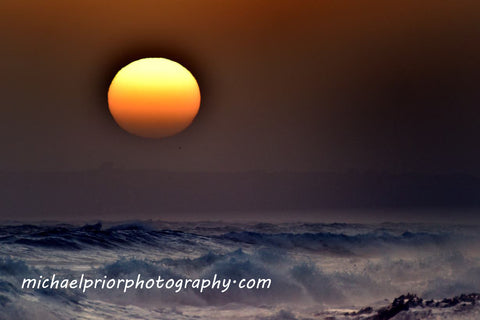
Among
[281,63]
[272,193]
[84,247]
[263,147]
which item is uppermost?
[281,63]

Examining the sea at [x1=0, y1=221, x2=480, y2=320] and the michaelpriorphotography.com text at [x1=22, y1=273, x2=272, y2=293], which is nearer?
the sea at [x1=0, y1=221, x2=480, y2=320]

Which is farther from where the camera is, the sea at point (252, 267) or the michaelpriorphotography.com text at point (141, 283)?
the michaelpriorphotography.com text at point (141, 283)

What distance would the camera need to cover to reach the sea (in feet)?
27.7

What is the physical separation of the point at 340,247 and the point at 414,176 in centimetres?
159

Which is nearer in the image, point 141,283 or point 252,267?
point 141,283

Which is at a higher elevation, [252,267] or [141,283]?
[252,267]

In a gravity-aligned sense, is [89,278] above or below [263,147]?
below

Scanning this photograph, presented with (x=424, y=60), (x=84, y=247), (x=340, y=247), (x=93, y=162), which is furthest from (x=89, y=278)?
(x=424, y=60)

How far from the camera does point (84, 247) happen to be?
1038cm

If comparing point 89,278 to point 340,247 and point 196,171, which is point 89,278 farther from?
point 340,247

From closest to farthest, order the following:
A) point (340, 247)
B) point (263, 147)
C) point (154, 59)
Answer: point (154, 59), point (263, 147), point (340, 247)

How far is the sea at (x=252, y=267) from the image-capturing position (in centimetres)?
845

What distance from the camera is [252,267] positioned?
1069 cm

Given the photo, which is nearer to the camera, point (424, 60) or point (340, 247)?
point (424, 60)
